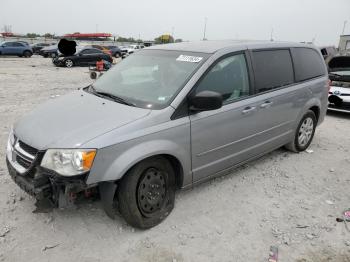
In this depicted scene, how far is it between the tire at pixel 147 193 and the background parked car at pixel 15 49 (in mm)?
28560

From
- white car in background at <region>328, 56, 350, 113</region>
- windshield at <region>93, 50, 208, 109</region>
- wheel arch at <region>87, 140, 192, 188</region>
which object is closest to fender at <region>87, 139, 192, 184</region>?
wheel arch at <region>87, 140, 192, 188</region>

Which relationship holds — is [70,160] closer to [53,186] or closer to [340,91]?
[53,186]

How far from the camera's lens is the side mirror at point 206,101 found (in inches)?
123

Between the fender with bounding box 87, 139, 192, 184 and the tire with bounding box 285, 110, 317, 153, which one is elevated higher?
the fender with bounding box 87, 139, 192, 184

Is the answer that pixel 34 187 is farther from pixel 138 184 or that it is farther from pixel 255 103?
pixel 255 103

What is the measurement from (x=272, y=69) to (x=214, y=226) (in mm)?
2232

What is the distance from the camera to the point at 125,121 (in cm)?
293

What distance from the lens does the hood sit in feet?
9.14

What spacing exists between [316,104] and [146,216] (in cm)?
347

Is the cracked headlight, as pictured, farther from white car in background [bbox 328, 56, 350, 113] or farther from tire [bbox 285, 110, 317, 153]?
white car in background [bbox 328, 56, 350, 113]

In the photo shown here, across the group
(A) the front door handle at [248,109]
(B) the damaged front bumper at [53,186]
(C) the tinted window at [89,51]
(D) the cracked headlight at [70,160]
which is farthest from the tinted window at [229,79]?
(C) the tinted window at [89,51]

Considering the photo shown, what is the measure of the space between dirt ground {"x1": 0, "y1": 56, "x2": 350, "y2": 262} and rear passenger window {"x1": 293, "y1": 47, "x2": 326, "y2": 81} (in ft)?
4.89

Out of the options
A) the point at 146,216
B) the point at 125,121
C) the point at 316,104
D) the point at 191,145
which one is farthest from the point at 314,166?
the point at 125,121

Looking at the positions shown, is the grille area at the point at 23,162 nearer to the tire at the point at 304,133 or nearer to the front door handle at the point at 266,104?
the front door handle at the point at 266,104
